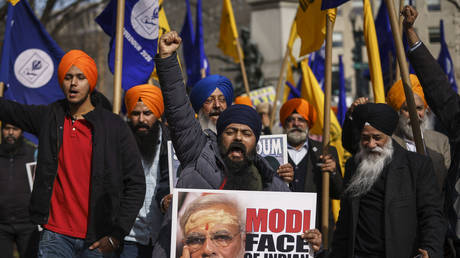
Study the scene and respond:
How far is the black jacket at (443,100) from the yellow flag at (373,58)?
1.87 metres

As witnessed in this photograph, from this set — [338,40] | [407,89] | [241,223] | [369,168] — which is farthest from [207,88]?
[338,40]

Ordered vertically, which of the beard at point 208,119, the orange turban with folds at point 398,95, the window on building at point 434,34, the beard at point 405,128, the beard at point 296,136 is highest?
the window on building at point 434,34

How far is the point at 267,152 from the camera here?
18.8 ft

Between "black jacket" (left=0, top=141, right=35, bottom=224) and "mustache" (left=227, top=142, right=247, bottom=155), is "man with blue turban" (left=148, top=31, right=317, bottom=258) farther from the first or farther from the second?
"black jacket" (left=0, top=141, right=35, bottom=224)

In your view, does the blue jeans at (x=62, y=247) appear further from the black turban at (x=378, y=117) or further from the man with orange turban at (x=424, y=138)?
the man with orange turban at (x=424, y=138)

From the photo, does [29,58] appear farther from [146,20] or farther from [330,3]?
[330,3]

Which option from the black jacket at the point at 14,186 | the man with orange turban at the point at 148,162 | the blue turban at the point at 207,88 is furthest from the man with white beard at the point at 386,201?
the black jacket at the point at 14,186

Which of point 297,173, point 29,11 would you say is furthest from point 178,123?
point 29,11

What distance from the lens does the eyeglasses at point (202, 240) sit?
12.9 ft

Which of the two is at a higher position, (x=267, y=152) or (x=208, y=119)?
(x=208, y=119)

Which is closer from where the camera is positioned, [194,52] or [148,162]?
[148,162]

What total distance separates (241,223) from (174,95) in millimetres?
789

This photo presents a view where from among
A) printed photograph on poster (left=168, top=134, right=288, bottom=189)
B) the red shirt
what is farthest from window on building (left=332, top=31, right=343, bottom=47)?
the red shirt

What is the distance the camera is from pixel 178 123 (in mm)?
4230
